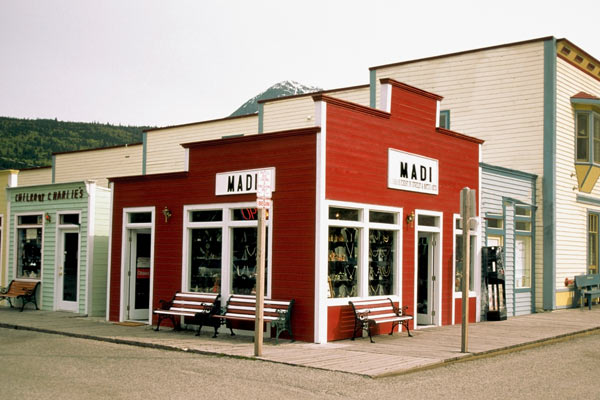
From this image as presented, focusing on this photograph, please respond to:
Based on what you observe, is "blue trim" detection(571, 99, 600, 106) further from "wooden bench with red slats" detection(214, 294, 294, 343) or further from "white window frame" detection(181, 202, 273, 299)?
"wooden bench with red slats" detection(214, 294, 294, 343)

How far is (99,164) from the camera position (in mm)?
31938

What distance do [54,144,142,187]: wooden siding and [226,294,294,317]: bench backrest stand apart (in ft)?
59.3

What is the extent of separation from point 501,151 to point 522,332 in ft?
25.5

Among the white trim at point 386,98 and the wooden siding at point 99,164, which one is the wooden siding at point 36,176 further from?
the white trim at point 386,98

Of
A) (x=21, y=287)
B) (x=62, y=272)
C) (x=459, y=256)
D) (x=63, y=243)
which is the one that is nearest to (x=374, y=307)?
(x=459, y=256)

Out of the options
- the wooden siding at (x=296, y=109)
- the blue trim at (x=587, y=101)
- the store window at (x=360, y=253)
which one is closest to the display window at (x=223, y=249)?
the store window at (x=360, y=253)

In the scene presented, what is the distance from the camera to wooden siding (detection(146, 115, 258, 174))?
27.4 meters

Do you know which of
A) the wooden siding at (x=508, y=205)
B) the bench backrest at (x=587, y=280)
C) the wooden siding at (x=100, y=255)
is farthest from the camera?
the bench backrest at (x=587, y=280)

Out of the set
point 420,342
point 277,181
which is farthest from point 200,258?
point 420,342

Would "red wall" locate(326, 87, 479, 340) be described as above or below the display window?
above

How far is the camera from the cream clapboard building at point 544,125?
2009 centimetres

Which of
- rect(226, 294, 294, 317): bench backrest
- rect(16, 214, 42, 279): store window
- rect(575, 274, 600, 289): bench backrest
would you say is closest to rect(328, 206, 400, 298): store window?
rect(226, 294, 294, 317): bench backrest

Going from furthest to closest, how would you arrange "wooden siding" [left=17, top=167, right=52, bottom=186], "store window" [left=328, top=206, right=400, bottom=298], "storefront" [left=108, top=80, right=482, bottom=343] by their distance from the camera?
1. "wooden siding" [left=17, top=167, right=52, bottom=186]
2. "store window" [left=328, top=206, right=400, bottom=298]
3. "storefront" [left=108, top=80, right=482, bottom=343]

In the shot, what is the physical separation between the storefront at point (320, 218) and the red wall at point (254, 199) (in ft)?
0.08
